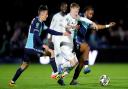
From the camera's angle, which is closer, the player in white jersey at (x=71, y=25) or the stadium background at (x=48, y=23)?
the player in white jersey at (x=71, y=25)

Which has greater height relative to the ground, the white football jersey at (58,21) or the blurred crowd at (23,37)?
the white football jersey at (58,21)

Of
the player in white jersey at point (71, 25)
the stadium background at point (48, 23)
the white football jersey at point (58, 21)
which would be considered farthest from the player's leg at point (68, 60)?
the stadium background at point (48, 23)

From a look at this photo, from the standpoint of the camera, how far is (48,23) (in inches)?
1080

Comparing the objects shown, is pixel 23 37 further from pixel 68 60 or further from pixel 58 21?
pixel 68 60

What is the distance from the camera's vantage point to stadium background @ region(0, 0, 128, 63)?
A: 26.2 metres

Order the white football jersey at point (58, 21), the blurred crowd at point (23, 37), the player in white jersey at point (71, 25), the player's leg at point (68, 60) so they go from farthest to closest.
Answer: the blurred crowd at point (23, 37) < the white football jersey at point (58, 21) < the player's leg at point (68, 60) < the player in white jersey at point (71, 25)

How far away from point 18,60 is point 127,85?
1215 cm

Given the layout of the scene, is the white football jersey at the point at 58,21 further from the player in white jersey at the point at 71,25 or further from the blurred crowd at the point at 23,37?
the blurred crowd at the point at 23,37

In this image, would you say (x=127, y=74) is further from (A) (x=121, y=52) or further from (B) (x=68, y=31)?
(A) (x=121, y=52)

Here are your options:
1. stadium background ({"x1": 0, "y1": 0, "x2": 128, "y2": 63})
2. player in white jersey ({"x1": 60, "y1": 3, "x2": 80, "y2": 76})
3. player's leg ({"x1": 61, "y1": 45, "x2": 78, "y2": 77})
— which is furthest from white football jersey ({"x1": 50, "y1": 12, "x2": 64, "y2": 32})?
stadium background ({"x1": 0, "y1": 0, "x2": 128, "y2": 63})

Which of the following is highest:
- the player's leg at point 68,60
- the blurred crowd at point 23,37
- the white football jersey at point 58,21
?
the white football jersey at point 58,21

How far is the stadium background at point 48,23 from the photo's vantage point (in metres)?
26.2

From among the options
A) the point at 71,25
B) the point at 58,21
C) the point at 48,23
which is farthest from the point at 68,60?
the point at 48,23

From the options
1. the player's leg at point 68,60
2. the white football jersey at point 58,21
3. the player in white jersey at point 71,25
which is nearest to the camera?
the player in white jersey at point 71,25
